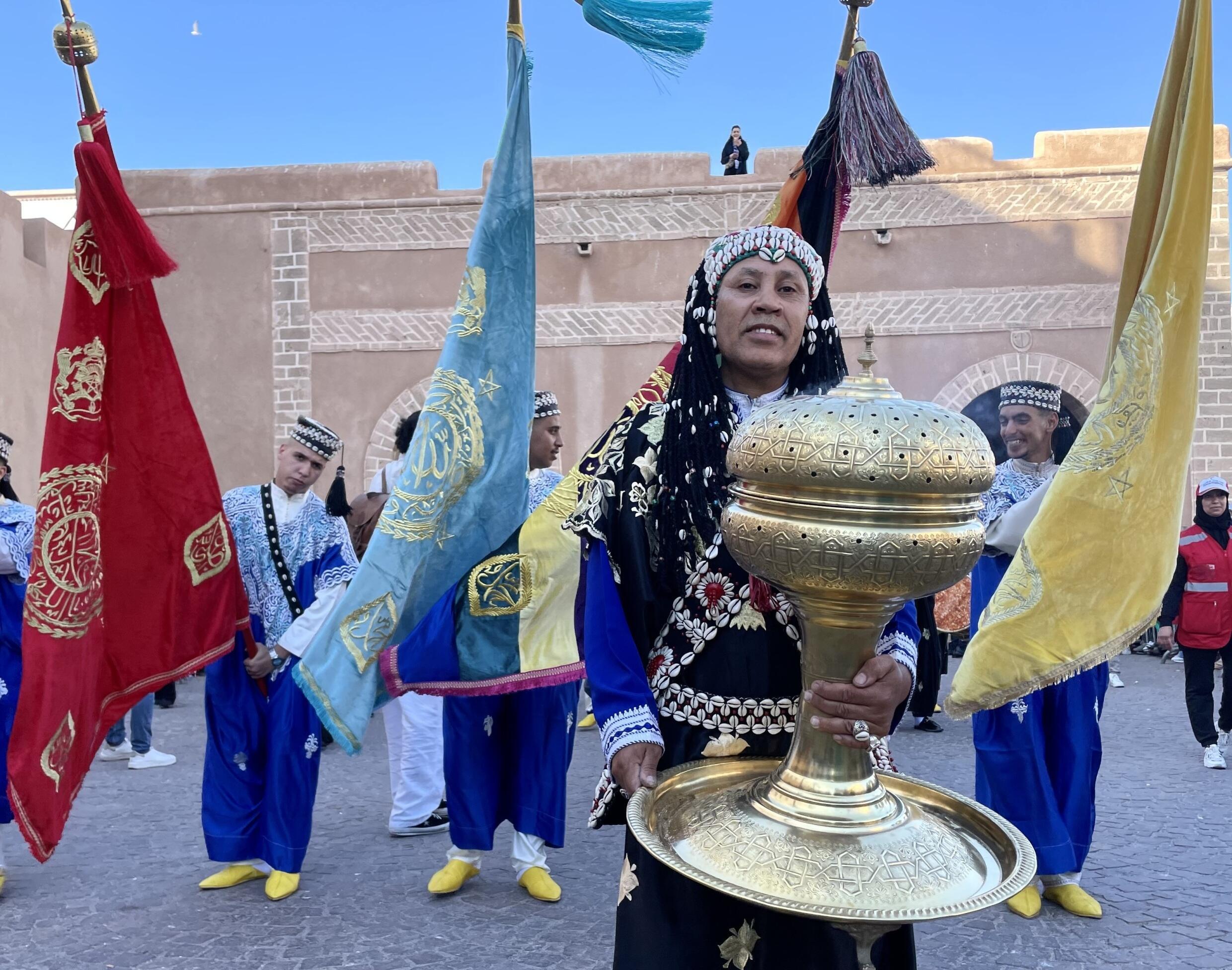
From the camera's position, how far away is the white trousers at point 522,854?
449 centimetres

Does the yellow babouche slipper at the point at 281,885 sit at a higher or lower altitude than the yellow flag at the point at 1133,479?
lower

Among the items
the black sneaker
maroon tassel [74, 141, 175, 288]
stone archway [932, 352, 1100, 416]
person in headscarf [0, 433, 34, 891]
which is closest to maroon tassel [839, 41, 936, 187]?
maroon tassel [74, 141, 175, 288]

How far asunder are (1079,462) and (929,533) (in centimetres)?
101

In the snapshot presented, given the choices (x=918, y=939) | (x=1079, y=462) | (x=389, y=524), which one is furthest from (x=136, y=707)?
(x=1079, y=462)

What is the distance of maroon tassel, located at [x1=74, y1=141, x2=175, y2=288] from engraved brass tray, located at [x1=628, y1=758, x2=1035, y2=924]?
298 centimetres

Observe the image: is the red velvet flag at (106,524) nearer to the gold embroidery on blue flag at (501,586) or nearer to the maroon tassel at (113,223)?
the maroon tassel at (113,223)

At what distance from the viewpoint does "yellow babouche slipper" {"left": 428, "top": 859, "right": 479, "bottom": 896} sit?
442 cm

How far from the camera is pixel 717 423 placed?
2.06 meters

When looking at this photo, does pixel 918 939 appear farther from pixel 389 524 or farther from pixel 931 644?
pixel 389 524

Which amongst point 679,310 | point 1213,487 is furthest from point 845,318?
point 1213,487

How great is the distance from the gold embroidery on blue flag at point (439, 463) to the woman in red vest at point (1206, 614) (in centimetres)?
545

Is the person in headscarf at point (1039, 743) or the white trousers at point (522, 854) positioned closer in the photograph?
the person in headscarf at point (1039, 743)

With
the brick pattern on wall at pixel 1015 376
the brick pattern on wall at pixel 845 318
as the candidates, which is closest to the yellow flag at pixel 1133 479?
the brick pattern on wall at pixel 845 318

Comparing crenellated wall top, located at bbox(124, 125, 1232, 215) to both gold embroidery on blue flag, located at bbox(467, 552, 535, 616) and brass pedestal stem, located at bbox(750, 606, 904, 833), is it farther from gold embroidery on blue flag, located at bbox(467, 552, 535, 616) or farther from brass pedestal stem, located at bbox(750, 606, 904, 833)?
brass pedestal stem, located at bbox(750, 606, 904, 833)
